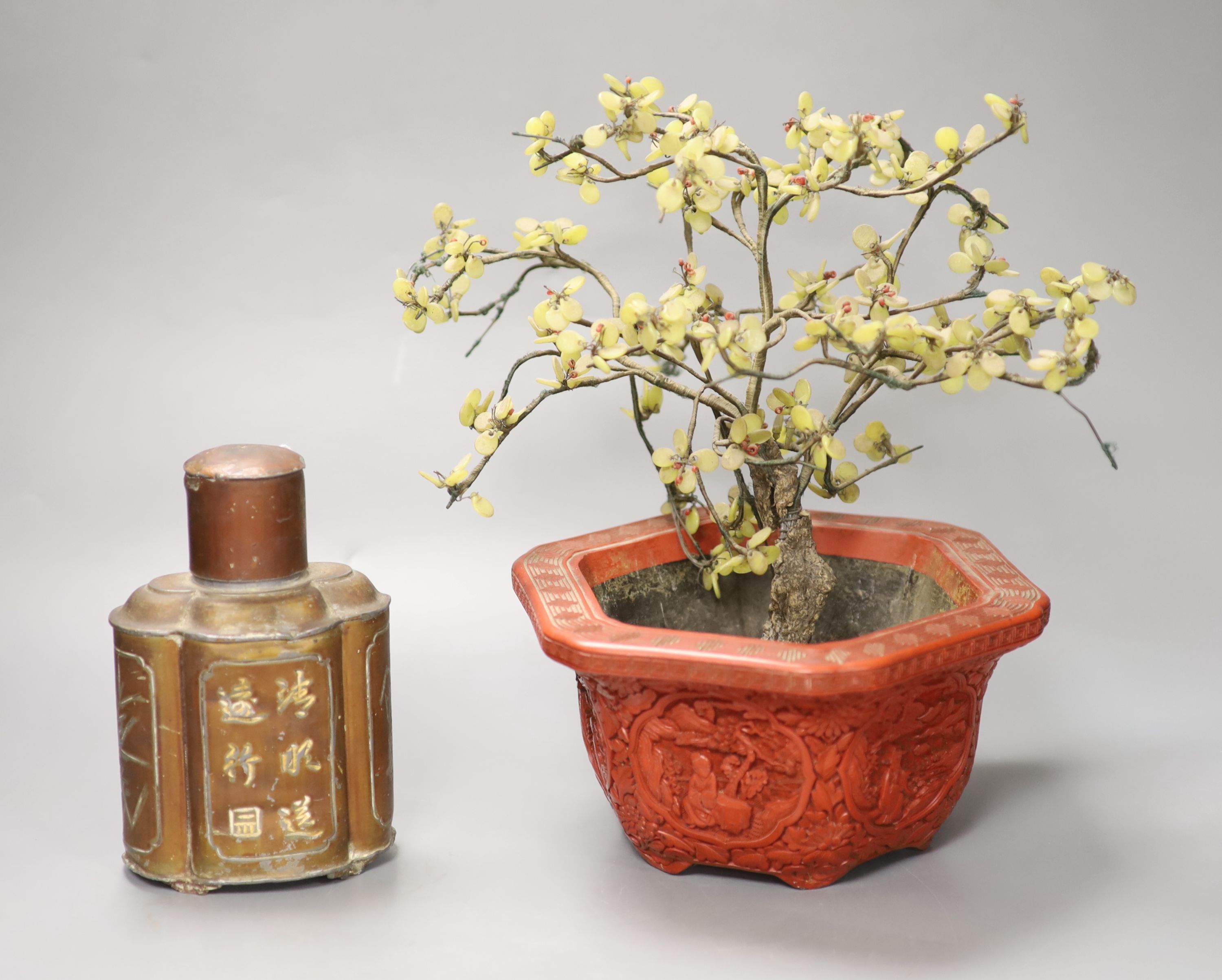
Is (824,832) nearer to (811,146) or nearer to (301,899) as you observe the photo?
(301,899)

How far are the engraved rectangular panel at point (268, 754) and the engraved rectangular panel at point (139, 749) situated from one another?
7 cm

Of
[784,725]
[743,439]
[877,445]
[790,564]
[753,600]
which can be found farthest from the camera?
[753,600]

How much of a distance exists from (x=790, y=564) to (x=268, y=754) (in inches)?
28.6

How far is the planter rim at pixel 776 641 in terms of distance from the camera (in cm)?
160

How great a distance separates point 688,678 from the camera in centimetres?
165

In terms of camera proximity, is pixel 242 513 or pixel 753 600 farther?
pixel 753 600

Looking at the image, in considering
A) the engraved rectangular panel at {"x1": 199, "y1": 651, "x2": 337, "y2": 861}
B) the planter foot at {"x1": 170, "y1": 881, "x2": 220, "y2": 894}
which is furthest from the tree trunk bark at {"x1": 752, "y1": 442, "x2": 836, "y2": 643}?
the planter foot at {"x1": 170, "y1": 881, "x2": 220, "y2": 894}

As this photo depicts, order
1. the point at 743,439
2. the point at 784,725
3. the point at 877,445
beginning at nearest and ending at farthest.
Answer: the point at 784,725
the point at 743,439
the point at 877,445

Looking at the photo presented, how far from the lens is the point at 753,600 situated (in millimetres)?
2170

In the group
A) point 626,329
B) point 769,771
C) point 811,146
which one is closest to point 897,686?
point 769,771

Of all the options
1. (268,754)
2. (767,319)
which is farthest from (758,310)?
(268,754)

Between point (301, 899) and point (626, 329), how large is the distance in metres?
0.82

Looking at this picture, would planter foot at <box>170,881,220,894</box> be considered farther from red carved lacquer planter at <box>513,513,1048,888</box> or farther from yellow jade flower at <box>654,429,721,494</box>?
yellow jade flower at <box>654,429,721,494</box>

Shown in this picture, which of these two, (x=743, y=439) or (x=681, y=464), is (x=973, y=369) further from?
(x=681, y=464)
